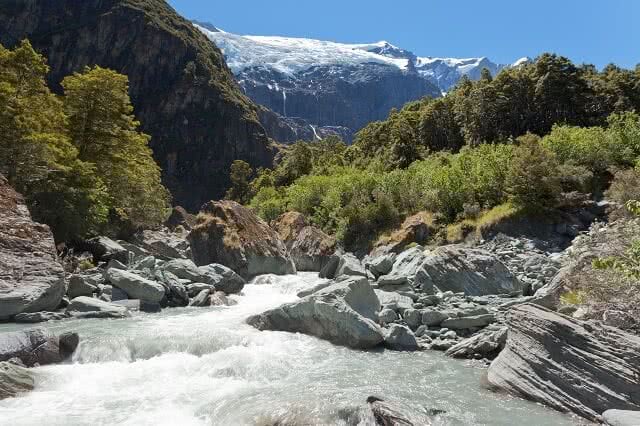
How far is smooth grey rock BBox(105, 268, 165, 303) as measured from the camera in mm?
18359

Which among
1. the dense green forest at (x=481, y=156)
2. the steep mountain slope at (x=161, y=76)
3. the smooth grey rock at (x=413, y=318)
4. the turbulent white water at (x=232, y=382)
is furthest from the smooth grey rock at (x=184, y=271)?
the steep mountain slope at (x=161, y=76)

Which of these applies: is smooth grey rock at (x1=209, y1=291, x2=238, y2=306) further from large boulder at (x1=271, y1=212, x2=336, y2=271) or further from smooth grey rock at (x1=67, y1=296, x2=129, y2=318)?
large boulder at (x1=271, y1=212, x2=336, y2=271)

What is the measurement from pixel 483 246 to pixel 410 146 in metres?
27.4

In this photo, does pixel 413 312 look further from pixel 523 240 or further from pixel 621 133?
pixel 621 133

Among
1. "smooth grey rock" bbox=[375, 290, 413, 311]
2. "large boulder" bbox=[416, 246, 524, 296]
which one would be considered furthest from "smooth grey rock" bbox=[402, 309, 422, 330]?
"large boulder" bbox=[416, 246, 524, 296]

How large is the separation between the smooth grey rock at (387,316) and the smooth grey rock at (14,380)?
9893 millimetres

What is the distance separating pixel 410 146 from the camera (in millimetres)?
51688

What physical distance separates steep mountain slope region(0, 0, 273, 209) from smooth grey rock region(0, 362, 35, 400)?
126 metres

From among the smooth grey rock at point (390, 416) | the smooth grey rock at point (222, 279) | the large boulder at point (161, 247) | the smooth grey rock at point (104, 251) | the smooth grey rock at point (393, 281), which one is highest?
the smooth grey rock at point (393, 281)

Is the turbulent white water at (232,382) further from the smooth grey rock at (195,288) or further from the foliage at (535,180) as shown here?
the foliage at (535,180)

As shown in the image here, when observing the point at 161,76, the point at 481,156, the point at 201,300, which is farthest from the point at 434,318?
the point at 161,76

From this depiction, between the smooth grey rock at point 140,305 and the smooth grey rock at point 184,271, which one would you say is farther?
the smooth grey rock at point 184,271

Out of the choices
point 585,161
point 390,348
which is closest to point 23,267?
point 390,348

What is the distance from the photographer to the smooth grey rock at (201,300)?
62.6 ft
